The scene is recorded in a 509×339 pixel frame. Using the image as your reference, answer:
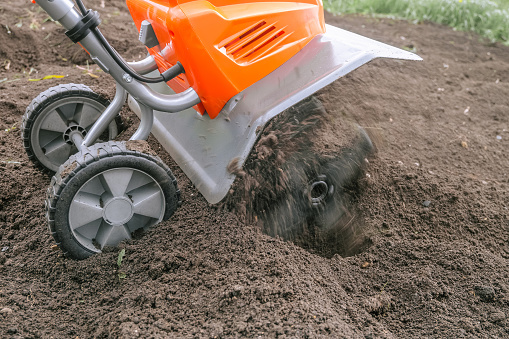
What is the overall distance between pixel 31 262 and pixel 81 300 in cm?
34

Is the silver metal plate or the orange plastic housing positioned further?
the silver metal plate

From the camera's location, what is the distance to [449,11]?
5172 millimetres

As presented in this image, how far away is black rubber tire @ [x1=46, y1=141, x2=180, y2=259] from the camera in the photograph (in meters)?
1.57

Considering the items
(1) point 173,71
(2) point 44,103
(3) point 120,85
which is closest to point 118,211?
(3) point 120,85

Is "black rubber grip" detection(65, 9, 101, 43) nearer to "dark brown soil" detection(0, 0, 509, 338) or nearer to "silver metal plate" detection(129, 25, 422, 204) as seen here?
"silver metal plate" detection(129, 25, 422, 204)

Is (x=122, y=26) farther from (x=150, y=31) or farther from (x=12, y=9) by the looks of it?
(x=150, y=31)

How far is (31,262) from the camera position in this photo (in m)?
1.76

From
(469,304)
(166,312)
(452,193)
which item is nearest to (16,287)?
(166,312)

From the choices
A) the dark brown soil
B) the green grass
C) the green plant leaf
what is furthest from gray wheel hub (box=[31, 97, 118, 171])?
the green grass

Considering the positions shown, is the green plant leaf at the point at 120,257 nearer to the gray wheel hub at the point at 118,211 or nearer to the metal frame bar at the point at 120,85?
the gray wheel hub at the point at 118,211

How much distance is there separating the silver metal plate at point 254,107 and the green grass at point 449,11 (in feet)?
12.1

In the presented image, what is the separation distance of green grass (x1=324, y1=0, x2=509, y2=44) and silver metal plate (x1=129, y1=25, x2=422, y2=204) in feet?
12.1

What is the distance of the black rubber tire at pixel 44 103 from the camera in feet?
6.77

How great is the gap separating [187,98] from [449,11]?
4.67 m
